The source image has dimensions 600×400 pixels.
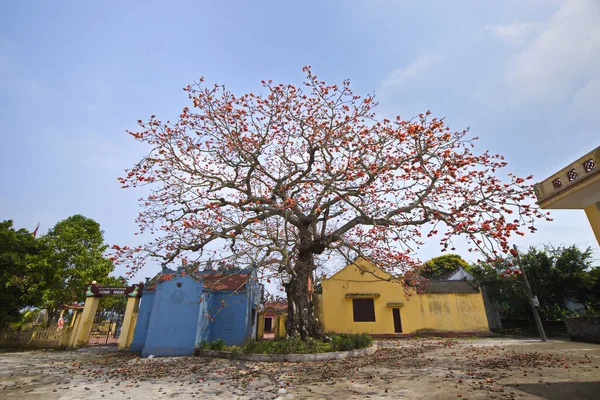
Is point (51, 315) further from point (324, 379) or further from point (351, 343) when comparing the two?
point (324, 379)

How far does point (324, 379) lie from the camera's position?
6.74 metres

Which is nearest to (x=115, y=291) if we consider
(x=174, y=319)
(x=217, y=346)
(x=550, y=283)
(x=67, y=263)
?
(x=67, y=263)

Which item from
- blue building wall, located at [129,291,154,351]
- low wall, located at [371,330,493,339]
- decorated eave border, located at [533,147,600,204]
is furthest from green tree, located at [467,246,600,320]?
blue building wall, located at [129,291,154,351]

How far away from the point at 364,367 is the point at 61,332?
16086mm

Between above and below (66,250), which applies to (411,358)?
below

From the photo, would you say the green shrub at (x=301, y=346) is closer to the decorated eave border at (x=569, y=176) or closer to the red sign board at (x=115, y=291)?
the red sign board at (x=115, y=291)

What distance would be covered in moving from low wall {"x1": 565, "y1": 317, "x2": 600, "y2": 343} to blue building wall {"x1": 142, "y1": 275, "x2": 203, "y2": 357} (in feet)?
56.4

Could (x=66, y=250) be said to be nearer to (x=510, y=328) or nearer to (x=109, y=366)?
(x=109, y=366)

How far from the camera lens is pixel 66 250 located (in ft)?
54.3

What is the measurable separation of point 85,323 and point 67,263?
3.58 m

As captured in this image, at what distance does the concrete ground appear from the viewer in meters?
5.42

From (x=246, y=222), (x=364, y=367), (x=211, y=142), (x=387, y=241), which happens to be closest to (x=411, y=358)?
(x=364, y=367)

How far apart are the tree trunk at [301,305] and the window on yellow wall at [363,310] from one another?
29.7 feet

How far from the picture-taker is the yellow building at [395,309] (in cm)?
1973
